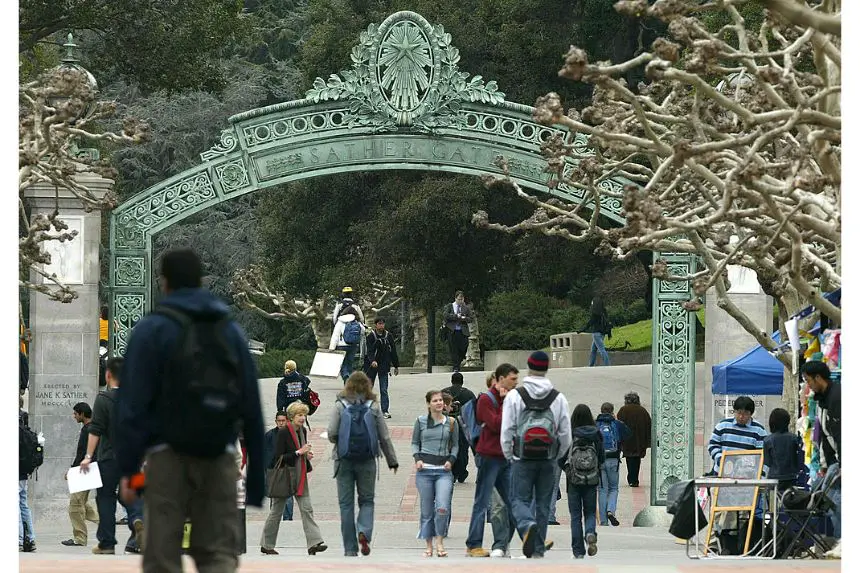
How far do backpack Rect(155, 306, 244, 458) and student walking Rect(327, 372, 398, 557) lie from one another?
6.95 metres

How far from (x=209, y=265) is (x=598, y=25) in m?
21.6

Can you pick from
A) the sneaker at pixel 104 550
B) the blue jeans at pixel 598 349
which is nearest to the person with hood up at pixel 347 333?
the blue jeans at pixel 598 349

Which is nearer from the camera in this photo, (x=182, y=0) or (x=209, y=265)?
(x=182, y=0)

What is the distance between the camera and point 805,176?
473 inches

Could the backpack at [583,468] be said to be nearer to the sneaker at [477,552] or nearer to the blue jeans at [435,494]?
the sneaker at [477,552]

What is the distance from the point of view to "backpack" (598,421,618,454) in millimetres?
18763

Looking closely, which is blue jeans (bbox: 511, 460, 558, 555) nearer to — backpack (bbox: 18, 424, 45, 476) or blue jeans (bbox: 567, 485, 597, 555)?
blue jeans (bbox: 567, 485, 597, 555)

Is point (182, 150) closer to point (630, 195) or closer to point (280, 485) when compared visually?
point (280, 485)

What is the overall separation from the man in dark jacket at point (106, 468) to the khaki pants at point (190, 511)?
6403mm

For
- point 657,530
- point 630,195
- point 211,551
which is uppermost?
point 630,195

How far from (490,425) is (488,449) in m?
0.22

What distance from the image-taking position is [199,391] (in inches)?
284

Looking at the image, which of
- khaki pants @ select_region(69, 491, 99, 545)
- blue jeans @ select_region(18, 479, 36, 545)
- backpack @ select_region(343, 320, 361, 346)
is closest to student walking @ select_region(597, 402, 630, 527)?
khaki pants @ select_region(69, 491, 99, 545)

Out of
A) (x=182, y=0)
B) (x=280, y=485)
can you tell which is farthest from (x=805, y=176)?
(x=182, y=0)
